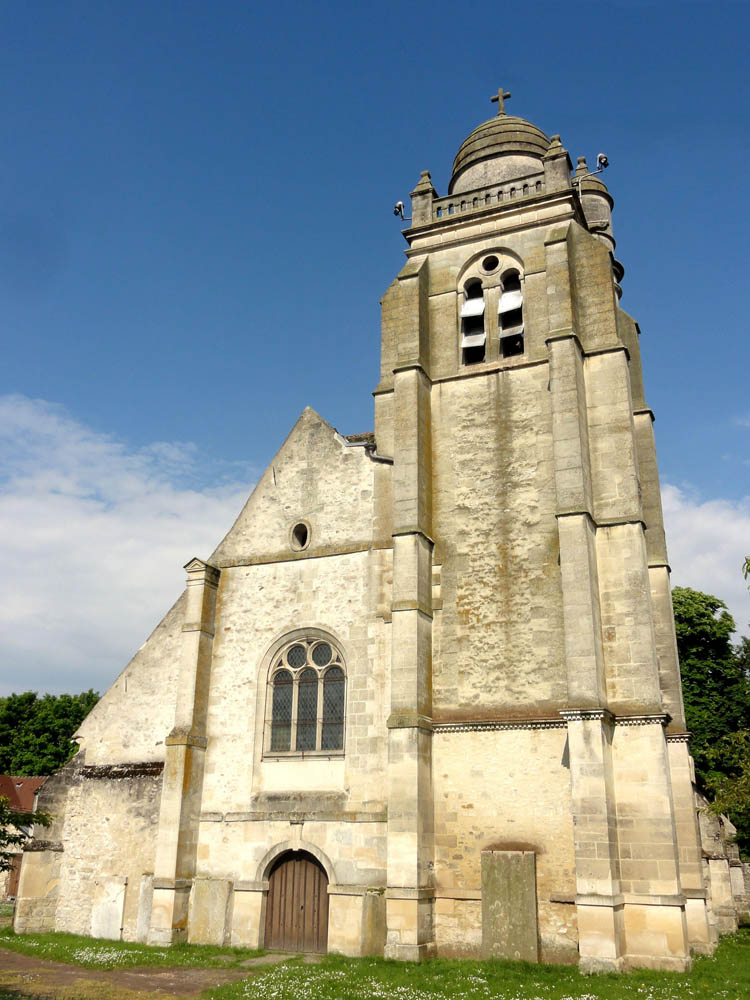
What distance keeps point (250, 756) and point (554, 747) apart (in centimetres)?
630

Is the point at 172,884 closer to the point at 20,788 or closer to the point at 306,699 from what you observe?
the point at 306,699

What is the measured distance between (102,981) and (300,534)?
9232 millimetres

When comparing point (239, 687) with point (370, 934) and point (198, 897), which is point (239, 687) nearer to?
point (198, 897)

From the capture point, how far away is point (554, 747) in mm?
14898

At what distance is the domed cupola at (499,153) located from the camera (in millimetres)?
21078

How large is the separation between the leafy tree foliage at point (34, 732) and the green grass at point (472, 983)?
29.2 m

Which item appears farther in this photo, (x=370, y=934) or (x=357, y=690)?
(x=357, y=690)

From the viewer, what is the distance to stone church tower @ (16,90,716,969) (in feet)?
46.9

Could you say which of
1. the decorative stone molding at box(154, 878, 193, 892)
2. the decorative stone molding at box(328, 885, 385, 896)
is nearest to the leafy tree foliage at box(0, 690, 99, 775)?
the decorative stone molding at box(154, 878, 193, 892)

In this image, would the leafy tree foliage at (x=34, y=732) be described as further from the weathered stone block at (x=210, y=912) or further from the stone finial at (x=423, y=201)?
the stone finial at (x=423, y=201)

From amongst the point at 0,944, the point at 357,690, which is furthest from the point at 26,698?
the point at 357,690

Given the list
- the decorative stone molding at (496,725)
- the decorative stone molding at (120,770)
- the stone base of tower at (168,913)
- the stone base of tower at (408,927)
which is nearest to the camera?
the stone base of tower at (408,927)

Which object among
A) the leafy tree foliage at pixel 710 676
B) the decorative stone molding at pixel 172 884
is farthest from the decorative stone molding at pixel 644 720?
the leafy tree foliage at pixel 710 676

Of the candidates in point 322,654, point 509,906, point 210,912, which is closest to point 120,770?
point 210,912
